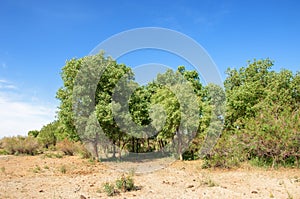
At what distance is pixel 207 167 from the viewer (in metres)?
12.7

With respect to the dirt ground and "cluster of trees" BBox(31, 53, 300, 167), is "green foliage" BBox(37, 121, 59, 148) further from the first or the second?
the dirt ground

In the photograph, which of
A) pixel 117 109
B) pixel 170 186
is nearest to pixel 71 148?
pixel 117 109

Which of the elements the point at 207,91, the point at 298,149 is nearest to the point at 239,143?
the point at 298,149

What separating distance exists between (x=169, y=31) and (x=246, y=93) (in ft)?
31.5

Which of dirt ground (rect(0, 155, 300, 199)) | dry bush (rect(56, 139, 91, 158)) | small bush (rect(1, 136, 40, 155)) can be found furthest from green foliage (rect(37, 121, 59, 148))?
dirt ground (rect(0, 155, 300, 199))

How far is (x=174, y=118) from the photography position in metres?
17.2

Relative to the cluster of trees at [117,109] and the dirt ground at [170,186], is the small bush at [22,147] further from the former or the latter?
the dirt ground at [170,186]

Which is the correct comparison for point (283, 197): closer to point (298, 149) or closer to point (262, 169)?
point (262, 169)

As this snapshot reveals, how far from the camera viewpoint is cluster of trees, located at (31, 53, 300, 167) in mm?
12252

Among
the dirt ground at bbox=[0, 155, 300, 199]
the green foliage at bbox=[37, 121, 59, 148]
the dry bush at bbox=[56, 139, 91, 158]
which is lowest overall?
the dirt ground at bbox=[0, 155, 300, 199]

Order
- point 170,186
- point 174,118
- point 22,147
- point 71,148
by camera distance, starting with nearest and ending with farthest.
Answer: point 170,186 → point 174,118 → point 71,148 → point 22,147

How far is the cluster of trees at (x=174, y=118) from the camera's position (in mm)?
12252

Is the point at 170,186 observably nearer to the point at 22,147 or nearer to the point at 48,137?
the point at 22,147

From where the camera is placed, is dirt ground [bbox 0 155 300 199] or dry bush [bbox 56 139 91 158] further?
dry bush [bbox 56 139 91 158]
